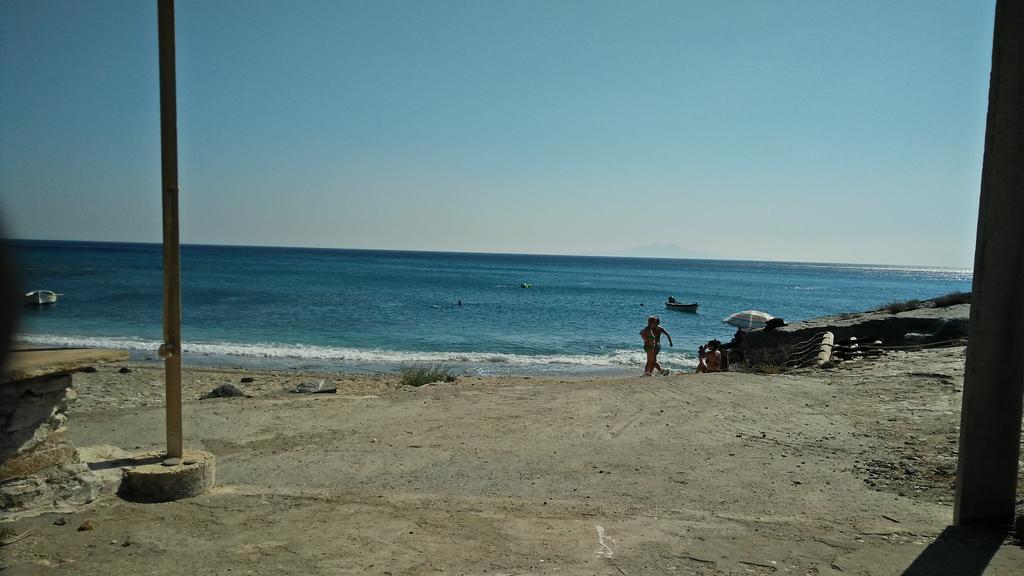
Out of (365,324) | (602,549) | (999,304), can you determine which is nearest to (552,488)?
(602,549)

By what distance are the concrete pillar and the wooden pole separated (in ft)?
17.8

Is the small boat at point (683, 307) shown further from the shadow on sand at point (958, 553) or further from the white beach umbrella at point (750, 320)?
the shadow on sand at point (958, 553)

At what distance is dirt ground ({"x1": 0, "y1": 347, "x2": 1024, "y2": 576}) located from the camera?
3734 mm

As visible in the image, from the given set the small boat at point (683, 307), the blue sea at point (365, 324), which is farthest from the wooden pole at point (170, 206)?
the small boat at point (683, 307)

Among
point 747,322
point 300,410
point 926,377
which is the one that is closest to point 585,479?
point 300,410

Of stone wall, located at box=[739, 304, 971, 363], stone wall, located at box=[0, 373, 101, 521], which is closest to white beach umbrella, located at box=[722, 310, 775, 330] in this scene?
stone wall, located at box=[739, 304, 971, 363]

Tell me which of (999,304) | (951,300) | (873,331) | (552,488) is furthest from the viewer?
(951,300)

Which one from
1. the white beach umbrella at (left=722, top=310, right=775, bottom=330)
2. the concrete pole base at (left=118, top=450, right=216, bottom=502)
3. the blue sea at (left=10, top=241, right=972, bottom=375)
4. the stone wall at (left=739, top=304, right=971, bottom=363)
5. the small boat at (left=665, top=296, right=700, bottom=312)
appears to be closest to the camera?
the concrete pole base at (left=118, top=450, right=216, bottom=502)

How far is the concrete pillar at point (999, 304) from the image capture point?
13.1 ft

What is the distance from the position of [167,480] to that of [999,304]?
571 cm

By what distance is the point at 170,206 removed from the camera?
466cm

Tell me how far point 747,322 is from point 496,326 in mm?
13428

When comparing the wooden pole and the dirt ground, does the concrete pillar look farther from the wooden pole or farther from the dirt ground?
the wooden pole

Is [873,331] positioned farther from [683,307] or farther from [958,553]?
[683,307]
